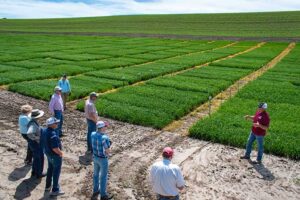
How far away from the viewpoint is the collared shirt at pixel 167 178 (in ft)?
25.2

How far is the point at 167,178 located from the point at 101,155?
2.71 meters

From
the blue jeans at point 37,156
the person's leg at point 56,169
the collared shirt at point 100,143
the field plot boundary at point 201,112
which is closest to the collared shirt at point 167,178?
the collared shirt at point 100,143

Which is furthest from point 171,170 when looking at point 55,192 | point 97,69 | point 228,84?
point 97,69

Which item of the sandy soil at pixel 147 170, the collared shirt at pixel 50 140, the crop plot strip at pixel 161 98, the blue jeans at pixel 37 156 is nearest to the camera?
the collared shirt at pixel 50 140

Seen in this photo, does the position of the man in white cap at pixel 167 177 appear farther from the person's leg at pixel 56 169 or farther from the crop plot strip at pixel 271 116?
the crop plot strip at pixel 271 116

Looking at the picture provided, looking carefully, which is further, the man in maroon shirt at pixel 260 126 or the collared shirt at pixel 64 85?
the collared shirt at pixel 64 85

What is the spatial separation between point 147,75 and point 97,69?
6791 millimetres

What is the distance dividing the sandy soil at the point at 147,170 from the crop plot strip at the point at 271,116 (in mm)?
544

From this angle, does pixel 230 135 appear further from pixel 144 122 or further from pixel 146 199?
pixel 146 199

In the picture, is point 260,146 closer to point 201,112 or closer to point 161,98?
point 201,112

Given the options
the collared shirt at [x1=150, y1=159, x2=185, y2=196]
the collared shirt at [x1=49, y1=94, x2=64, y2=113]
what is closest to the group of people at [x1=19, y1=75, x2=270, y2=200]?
the collared shirt at [x1=150, y1=159, x2=185, y2=196]

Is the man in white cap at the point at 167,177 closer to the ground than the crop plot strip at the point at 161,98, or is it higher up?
higher up

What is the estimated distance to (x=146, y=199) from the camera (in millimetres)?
10156

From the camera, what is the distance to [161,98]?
21.7 m
